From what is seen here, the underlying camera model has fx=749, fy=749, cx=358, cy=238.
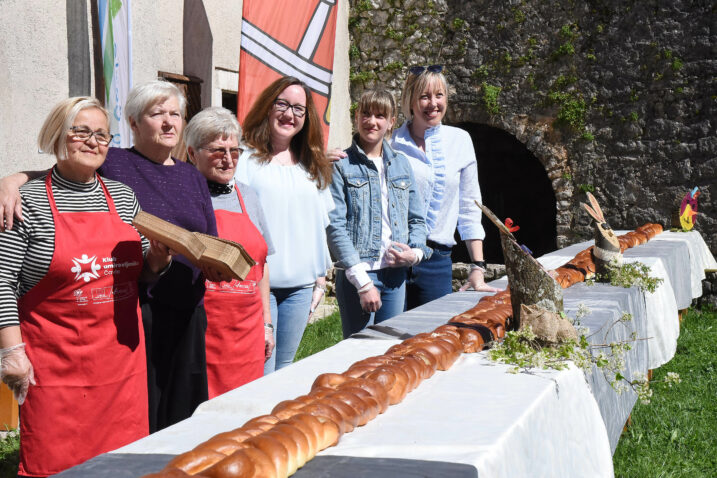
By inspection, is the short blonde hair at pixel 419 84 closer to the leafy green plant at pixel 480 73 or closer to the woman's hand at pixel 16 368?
the woman's hand at pixel 16 368

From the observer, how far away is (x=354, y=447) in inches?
60.2

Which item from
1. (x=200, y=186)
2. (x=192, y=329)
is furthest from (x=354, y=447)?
(x=200, y=186)

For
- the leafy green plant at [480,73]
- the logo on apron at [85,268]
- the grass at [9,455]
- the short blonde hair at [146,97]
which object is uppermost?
the leafy green plant at [480,73]

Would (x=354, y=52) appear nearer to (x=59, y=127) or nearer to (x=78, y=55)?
(x=78, y=55)

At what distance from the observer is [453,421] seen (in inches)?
66.9

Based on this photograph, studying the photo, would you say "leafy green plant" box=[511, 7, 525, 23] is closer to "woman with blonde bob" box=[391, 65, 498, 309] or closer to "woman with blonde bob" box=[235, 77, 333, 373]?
"woman with blonde bob" box=[391, 65, 498, 309]

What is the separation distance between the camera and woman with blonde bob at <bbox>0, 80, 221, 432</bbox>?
2.62 metres

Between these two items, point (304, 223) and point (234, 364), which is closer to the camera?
point (234, 364)

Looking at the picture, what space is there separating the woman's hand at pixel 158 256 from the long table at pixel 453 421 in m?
0.56

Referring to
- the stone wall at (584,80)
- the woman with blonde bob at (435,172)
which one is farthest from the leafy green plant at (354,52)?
the woman with blonde bob at (435,172)

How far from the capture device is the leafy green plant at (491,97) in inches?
348

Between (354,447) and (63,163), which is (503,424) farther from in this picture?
(63,163)

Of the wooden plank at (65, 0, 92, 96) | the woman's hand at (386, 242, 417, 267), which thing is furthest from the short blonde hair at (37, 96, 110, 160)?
the wooden plank at (65, 0, 92, 96)

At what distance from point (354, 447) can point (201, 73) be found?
5.33 meters
